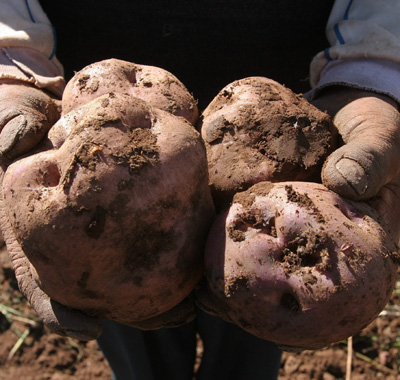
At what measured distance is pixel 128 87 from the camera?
64.5 inches

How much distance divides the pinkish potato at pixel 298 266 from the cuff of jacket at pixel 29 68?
39.8 inches

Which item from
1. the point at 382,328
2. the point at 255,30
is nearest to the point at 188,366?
the point at 382,328

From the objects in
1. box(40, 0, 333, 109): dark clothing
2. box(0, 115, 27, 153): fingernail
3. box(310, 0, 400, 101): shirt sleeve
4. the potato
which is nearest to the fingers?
box(0, 115, 27, 153): fingernail

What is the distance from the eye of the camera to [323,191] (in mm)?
1431

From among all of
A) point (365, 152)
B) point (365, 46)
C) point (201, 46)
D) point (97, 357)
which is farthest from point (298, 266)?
point (97, 357)

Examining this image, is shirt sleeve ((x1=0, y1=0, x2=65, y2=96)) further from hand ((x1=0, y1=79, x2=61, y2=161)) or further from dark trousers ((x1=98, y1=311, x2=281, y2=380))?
dark trousers ((x1=98, y1=311, x2=281, y2=380))

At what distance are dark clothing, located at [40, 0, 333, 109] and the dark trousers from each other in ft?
3.90

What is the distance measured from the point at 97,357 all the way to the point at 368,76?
2.50 metres

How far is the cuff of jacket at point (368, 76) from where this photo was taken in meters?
1.90

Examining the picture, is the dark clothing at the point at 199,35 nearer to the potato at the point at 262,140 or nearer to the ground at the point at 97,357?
the potato at the point at 262,140

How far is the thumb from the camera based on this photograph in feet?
4.67

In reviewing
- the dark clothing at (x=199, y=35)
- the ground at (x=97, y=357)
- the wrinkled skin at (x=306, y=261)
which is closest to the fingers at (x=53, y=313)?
the wrinkled skin at (x=306, y=261)

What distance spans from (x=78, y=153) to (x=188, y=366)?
1.80 m

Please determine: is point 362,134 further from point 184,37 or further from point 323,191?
point 184,37
